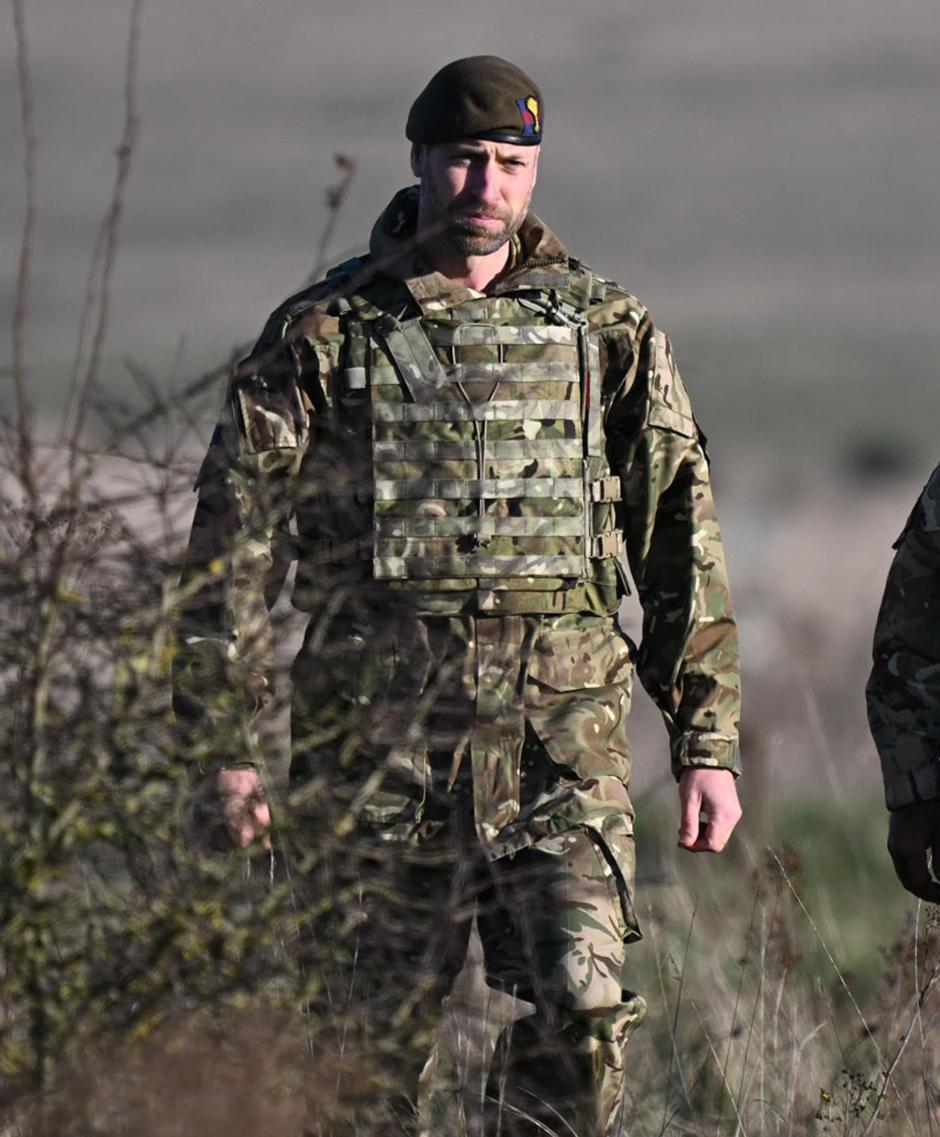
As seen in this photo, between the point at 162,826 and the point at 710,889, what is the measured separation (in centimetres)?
634

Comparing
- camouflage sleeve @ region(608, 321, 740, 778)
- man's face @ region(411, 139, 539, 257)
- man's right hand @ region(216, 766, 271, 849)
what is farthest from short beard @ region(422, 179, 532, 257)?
man's right hand @ region(216, 766, 271, 849)

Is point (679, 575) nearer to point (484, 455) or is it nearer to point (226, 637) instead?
point (484, 455)

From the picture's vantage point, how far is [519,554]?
491cm

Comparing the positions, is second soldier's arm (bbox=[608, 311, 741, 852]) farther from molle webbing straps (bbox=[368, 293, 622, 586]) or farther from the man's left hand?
molle webbing straps (bbox=[368, 293, 622, 586])

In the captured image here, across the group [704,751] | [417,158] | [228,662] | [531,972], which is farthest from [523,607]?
[228,662]

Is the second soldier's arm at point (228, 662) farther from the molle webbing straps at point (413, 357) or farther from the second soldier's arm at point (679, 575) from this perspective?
the second soldier's arm at point (679, 575)

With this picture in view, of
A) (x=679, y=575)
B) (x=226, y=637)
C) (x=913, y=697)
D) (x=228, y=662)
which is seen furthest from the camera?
(x=679, y=575)

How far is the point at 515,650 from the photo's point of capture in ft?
16.0

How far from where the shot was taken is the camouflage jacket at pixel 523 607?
15.6 feet

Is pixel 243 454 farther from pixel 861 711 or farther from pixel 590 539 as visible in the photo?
pixel 861 711

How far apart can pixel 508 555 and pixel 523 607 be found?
112 millimetres

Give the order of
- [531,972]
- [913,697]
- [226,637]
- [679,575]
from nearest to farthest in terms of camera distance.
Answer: [226,637], [531,972], [913,697], [679,575]

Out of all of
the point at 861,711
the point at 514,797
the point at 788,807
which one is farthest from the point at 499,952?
the point at 861,711

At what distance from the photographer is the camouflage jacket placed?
15.6 feet
